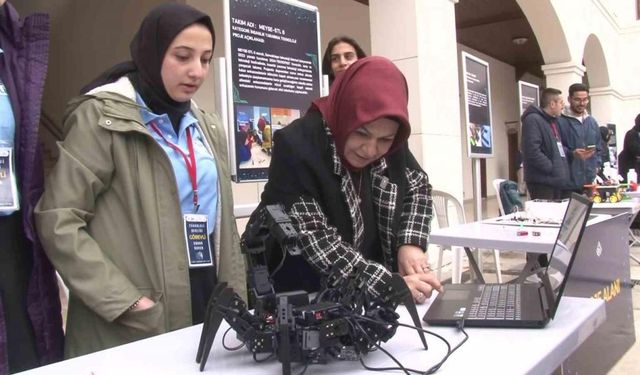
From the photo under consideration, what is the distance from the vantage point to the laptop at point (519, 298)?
99cm

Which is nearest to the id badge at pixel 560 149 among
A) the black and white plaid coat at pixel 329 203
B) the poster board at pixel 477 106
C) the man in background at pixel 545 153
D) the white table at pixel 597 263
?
the man in background at pixel 545 153

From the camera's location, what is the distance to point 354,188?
1.32m

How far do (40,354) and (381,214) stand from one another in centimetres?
85

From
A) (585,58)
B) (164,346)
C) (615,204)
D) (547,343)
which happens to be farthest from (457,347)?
(585,58)

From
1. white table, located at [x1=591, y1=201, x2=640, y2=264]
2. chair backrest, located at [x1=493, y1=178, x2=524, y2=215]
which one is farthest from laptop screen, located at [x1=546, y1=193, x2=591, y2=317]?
chair backrest, located at [x1=493, y1=178, x2=524, y2=215]

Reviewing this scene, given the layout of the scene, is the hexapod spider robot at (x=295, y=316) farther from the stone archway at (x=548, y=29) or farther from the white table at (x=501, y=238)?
the stone archway at (x=548, y=29)

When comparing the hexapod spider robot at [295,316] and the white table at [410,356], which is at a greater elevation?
the hexapod spider robot at [295,316]

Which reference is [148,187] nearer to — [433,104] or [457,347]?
[457,347]

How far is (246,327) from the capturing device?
0.81m

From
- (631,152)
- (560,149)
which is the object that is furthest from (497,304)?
(631,152)

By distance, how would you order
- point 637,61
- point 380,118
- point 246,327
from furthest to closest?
point 637,61
point 380,118
point 246,327

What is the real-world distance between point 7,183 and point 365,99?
31.0 inches

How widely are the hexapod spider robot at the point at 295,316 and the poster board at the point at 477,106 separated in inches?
135

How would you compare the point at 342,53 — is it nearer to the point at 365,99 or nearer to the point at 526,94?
the point at 365,99
